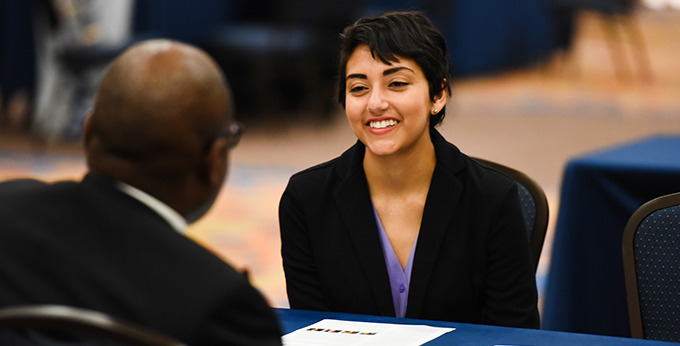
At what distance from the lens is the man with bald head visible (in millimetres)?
854

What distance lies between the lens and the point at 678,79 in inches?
373

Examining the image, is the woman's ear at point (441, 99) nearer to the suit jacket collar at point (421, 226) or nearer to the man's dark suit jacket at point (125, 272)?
the suit jacket collar at point (421, 226)

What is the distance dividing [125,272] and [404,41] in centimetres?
98

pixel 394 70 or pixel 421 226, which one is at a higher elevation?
pixel 394 70

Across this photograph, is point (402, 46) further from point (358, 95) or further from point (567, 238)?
point (567, 238)

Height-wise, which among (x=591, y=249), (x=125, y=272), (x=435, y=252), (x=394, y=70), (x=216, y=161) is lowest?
(x=591, y=249)

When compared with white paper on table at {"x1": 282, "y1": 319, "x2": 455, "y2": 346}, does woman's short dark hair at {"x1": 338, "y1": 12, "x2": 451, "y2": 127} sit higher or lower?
higher

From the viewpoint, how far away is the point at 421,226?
1.72 meters

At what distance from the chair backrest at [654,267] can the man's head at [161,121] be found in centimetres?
117

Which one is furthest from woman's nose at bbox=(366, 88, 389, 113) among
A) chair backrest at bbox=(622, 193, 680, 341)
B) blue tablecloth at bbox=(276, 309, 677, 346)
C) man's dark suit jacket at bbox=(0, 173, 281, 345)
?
man's dark suit jacket at bbox=(0, 173, 281, 345)

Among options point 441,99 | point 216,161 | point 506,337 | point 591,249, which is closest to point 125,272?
point 216,161

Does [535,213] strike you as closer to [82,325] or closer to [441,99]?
[441,99]

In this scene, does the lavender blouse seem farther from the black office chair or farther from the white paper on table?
the black office chair

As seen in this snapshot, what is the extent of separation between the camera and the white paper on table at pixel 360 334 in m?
1.36
